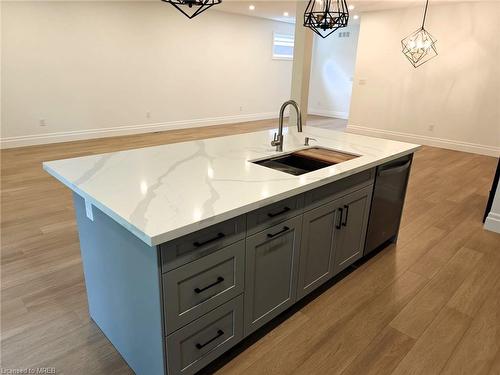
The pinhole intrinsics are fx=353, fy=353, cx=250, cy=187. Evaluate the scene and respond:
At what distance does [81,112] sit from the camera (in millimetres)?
6316

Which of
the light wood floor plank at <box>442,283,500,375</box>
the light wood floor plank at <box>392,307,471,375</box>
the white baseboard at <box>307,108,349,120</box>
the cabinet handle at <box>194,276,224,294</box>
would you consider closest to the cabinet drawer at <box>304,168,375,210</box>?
the cabinet handle at <box>194,276,224,294</box>

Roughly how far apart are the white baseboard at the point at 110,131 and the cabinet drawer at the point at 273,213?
574cm

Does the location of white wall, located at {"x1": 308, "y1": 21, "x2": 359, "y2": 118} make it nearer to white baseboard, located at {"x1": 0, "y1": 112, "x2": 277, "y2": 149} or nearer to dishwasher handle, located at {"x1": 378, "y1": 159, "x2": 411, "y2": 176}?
white baseboard, located at {"x1": 0, "y1": 112, "x2": 277, "y2": 149}

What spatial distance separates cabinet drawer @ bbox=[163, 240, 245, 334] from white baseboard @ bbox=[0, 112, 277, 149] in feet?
18.9

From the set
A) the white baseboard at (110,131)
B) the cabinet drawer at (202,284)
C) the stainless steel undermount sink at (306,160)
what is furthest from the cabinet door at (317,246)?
the white baseboard at (110,131)

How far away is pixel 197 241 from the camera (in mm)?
1355

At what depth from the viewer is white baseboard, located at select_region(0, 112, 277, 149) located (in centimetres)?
584

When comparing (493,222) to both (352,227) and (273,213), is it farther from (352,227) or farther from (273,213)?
(273,213)

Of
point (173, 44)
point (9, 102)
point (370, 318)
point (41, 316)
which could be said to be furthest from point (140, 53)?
point (370, 318)

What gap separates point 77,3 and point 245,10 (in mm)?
3314

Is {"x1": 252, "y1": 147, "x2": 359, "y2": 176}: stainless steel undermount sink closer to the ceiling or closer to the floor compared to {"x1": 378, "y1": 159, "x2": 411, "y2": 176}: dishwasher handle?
closer to the ceiling

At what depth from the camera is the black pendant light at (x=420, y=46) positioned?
6.44 m

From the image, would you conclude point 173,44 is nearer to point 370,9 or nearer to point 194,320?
point 370,9

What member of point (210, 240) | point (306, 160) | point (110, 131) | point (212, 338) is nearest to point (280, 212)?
point (210, 240)
